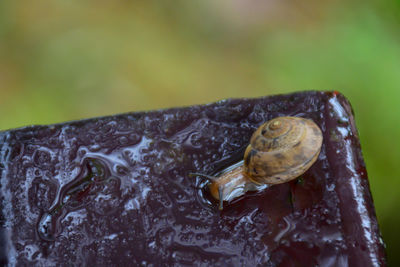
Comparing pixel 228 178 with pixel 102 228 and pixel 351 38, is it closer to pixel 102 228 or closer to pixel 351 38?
pixel 102 228

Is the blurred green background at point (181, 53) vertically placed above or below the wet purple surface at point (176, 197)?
above

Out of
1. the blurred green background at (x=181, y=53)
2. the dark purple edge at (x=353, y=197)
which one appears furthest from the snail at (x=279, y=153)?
the blurred green background at (x=181, y=53)

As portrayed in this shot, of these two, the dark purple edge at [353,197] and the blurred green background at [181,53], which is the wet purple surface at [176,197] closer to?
the dark purple edge at [353,197]

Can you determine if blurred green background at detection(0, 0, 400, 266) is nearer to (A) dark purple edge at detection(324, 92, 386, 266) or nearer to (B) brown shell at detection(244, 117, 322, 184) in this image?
(A) dark purple edge at detection(324, 92, 386, 266)

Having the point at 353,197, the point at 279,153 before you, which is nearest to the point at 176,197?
the point at 279,153

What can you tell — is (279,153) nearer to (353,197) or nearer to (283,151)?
(283,151)

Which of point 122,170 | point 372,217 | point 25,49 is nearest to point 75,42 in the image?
point 25,49
